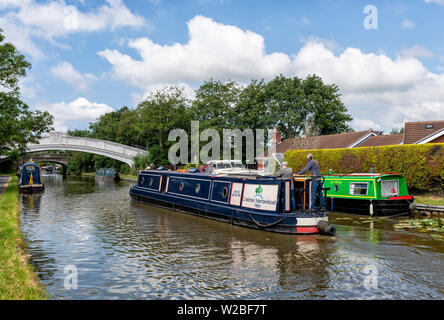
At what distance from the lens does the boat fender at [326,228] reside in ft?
34.4

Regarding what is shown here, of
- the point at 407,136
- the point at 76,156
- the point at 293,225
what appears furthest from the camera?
the point at 76,156

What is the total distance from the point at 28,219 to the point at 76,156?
57.4 m

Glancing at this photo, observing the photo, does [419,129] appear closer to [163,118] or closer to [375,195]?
[375,195]

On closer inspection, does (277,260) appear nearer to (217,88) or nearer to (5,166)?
(217,88)

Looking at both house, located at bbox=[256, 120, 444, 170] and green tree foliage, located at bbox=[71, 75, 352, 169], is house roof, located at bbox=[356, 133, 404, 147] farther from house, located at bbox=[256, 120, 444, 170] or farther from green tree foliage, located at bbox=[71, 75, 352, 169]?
green tree foliage, located at bbox=[71, 75, 352, 169]

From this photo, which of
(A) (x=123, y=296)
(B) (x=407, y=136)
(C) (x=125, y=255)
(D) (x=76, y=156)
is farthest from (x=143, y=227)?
(D) (x=76, y=156)

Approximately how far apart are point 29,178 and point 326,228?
20324mm

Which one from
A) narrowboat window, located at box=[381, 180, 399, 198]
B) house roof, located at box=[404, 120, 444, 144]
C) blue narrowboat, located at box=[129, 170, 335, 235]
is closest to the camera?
blue narrowboat, located at box=[129, 170, 335, 235]

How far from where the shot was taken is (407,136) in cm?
2561

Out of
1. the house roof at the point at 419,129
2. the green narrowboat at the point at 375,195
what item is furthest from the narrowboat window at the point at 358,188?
the house roof at the point at 419,129

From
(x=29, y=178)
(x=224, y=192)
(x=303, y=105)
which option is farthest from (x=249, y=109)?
(x=224, y=192)

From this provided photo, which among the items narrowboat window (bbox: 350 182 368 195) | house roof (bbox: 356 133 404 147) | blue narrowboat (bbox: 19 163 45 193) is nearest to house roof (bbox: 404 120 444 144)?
house roof (bbox: 356 133 404 147)

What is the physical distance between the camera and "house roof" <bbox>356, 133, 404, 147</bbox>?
29814 millimetres

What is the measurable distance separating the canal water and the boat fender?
0.18 meters
